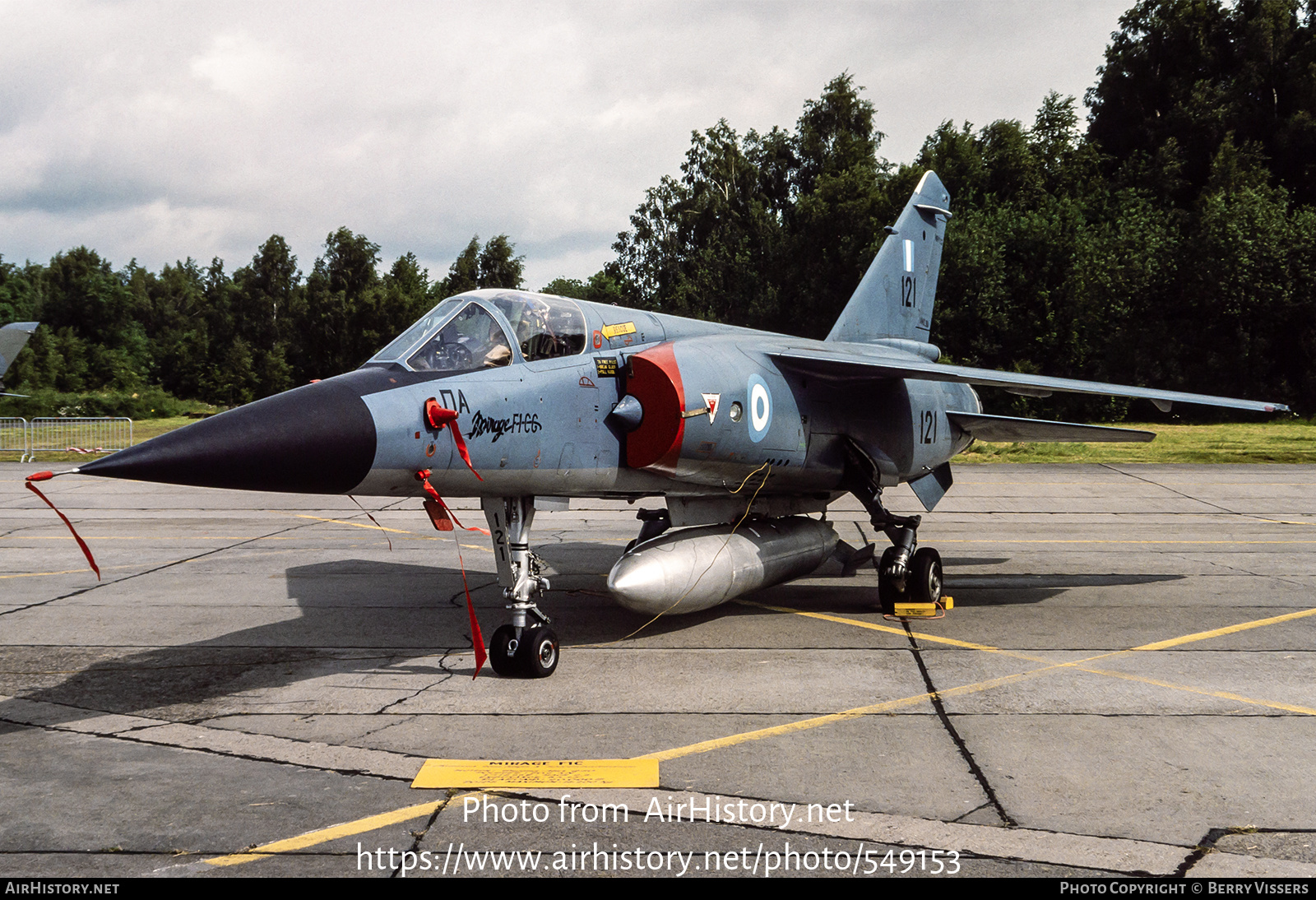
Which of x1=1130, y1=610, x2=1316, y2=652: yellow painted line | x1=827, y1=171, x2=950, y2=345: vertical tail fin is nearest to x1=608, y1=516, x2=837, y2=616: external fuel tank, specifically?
x1=1130, y1=610, x2=1316, y2=652: yellow painted line

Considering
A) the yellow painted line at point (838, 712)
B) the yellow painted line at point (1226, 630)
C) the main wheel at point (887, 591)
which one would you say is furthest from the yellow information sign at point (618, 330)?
the yellow painted line at point (1226, 630)

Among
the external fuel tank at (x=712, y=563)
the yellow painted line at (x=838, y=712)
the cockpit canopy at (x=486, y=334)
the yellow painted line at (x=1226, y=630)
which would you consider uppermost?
the cockpit canopy at (x=486, y=334)

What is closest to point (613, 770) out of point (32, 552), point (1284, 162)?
point (32, 552)

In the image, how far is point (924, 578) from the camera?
34.7ft

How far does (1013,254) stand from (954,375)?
39267 mm

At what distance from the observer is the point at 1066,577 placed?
1243cm

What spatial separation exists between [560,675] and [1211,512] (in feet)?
50.9

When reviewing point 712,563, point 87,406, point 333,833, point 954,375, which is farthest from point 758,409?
point 87,406

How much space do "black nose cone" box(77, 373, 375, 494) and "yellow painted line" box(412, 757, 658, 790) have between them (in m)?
1.91

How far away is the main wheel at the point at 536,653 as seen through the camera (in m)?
7.84

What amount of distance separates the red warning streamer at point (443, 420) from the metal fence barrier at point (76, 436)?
28889 mm

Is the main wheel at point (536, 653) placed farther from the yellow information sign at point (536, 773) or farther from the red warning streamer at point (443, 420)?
the yellow information sign at point (536, 773)

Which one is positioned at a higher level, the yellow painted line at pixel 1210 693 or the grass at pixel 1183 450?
the grass at pixel 1183 450
